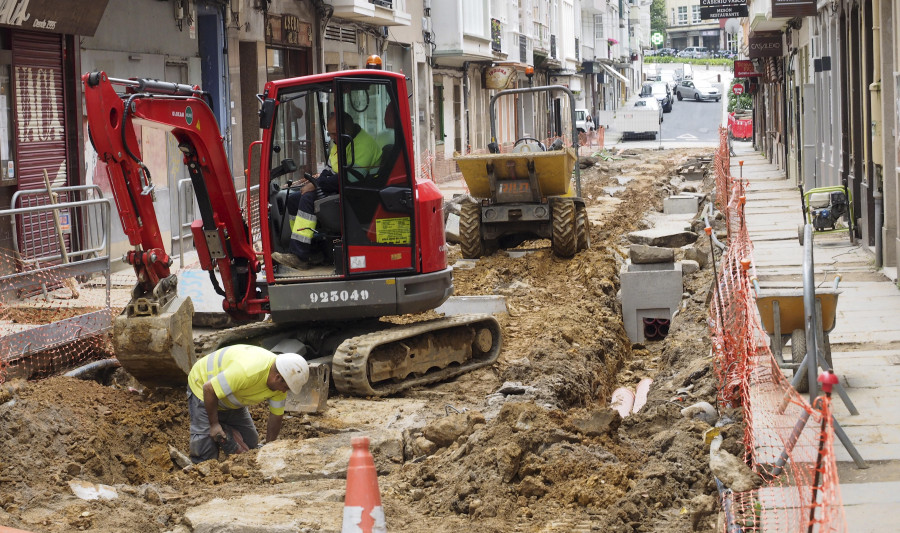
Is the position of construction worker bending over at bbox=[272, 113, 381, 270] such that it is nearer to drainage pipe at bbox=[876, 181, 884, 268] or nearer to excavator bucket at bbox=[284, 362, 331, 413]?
excavator bucket at bbox=[284, 362, 331, 413]

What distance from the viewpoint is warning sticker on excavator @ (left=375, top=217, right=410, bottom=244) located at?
394 inches

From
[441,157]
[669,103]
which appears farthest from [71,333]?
[669,103]

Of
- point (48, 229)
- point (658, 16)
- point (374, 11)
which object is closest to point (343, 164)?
point (48, 229)

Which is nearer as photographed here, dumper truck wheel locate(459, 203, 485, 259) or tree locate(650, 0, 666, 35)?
dumper truck wheel locate(459, 203, 485, 259)

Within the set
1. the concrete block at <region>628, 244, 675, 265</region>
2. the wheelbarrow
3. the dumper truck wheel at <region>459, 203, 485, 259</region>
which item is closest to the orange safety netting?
the wheelbarrow

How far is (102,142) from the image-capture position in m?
8.68

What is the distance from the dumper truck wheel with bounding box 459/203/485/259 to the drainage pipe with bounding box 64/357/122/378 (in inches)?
315

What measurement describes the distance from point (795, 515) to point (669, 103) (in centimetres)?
6892

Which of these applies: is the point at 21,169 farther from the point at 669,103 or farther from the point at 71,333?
the point at 669,103

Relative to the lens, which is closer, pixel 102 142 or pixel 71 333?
pixel 102 142

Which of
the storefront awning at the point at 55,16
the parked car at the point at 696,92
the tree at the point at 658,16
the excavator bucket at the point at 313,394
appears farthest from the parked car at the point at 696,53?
the excavator bucket at the point at 313,394

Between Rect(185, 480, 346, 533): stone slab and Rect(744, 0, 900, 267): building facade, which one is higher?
Rect(744, 0, 900, 267): building facade

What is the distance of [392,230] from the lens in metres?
10.0

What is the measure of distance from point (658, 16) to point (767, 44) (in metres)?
101
